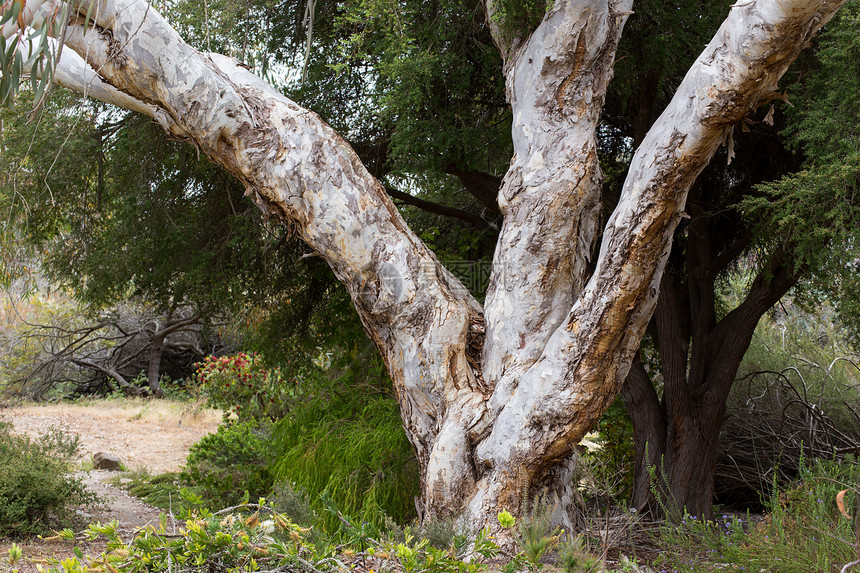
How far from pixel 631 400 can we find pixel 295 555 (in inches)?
167

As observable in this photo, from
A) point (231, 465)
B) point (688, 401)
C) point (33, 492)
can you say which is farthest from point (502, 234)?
point (231, 465)

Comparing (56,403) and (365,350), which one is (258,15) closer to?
(365,350)

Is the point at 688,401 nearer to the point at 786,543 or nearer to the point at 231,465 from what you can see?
the point at 786,543

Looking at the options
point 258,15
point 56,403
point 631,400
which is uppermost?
point 258,15

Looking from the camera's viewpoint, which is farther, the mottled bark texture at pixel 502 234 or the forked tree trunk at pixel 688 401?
the forked tree trunk at pixel 688 401

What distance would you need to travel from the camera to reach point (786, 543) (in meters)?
3.16

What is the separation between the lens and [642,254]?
333 cm

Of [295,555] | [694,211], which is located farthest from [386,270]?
[694,211]

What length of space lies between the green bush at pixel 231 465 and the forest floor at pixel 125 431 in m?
0.61

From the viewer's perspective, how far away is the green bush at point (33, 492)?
545 cm

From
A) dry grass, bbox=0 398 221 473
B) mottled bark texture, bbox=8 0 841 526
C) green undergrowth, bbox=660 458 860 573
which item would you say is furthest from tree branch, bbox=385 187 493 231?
dry grass, bbox=0 398 221 473

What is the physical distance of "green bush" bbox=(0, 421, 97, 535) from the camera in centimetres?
545

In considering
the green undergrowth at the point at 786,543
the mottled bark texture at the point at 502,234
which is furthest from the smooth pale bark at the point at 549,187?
the green undergrowth at the point at 786,543

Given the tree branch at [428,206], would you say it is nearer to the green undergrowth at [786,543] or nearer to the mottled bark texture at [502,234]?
the mottled bark texture at [502,234]
